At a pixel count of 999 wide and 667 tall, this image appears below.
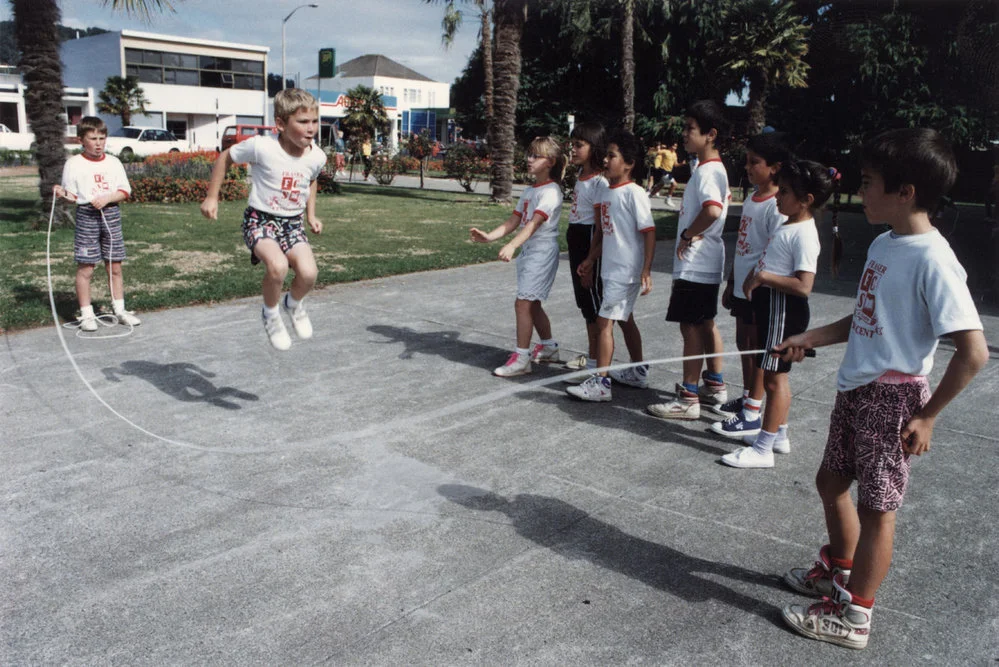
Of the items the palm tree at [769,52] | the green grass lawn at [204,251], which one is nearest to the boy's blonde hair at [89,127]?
the green grass lawn at [204,251]

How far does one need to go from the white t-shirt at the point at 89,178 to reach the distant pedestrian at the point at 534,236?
339 centimetres

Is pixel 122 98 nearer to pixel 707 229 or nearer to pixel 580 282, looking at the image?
pixel 580 282

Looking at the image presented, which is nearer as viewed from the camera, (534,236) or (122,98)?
(534,236)

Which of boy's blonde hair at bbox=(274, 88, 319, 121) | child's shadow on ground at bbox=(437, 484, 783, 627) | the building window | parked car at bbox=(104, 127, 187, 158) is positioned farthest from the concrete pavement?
the building window

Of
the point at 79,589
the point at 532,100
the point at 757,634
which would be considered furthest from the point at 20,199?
the point at 532,100

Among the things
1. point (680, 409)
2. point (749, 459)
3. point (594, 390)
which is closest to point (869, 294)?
point (749, 459)

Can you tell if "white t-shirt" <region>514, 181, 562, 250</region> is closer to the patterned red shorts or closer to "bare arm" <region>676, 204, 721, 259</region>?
"bare arm" <region>676, 204, 721, 259</region>

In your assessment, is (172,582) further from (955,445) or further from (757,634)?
(955,445)

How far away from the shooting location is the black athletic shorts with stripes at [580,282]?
579 cm

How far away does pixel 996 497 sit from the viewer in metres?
4.06

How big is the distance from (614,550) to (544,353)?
3.05 metres

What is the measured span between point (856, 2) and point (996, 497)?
2606 centimetres

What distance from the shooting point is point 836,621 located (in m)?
2.80

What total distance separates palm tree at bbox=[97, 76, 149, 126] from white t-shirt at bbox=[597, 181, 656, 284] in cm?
5463
